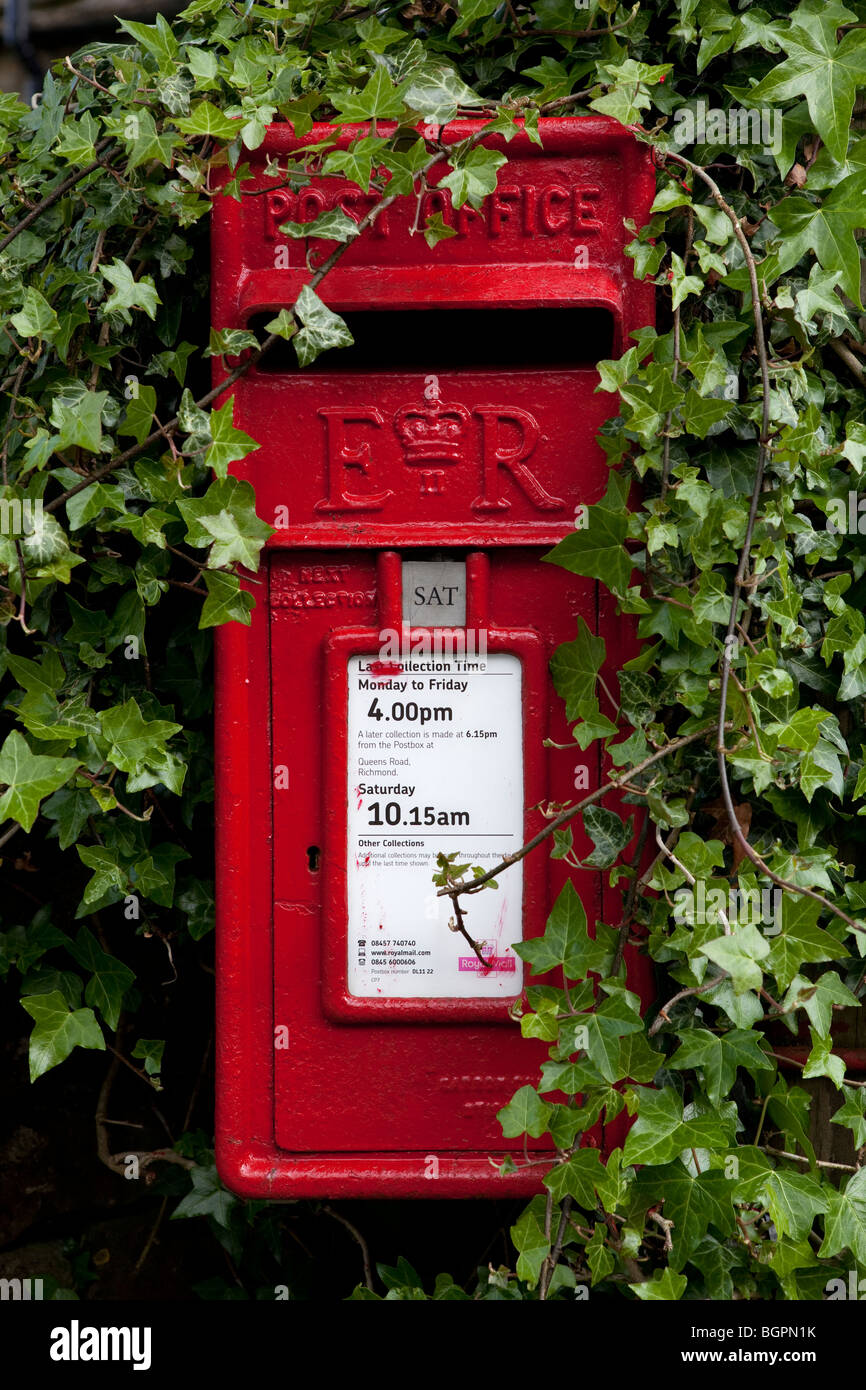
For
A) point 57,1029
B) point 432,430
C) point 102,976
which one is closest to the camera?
point 432,430

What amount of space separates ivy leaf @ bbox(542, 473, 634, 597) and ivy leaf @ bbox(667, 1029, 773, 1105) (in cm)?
66

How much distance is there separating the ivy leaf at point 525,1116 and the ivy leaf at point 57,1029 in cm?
70

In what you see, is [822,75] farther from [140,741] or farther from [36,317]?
[140,741]

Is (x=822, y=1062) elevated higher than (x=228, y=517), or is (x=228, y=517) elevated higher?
(x=228, y=517)

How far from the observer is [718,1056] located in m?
1.66

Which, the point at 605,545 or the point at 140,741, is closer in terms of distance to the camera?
the point at 605,545

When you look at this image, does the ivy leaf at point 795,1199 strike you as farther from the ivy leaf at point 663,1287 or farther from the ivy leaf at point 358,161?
the ivy leaf at point 358,161

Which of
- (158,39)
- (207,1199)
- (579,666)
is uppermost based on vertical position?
(158,39)

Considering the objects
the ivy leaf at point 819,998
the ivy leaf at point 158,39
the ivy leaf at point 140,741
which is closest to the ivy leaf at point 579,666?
the ivy leaf at point 819,998

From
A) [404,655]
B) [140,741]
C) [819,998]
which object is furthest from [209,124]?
[819,998]

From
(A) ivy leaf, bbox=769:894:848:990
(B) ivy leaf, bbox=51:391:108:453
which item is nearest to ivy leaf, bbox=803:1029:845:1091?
(A) ivy leaf, bbox=769:894:848:990

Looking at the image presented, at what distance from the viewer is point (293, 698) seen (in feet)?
5.59

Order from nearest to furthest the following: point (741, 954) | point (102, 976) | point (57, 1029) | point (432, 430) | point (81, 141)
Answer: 1. point (741, 954)
2. point (432, 430)
3. point (81, 141)
4. point (57, 1029)
5. point (102, 976)

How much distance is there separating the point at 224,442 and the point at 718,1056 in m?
1.13
